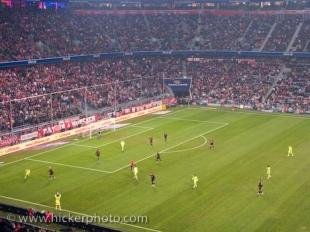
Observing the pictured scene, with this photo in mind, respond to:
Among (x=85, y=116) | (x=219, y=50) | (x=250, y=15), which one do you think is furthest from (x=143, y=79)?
(x=250, y=15)

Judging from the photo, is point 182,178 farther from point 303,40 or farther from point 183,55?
point 303,40

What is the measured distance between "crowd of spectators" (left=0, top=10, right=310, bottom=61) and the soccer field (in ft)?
81.8

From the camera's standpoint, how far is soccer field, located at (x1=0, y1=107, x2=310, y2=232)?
31.7 meters

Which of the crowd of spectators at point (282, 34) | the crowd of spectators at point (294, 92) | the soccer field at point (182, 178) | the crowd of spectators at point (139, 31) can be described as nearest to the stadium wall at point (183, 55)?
the crowd of spectators at point (139, 31)

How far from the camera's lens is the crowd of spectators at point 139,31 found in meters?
74.8

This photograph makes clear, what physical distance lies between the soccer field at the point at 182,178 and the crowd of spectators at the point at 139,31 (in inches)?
982

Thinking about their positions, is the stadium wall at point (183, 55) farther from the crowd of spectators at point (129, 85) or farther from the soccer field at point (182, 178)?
the soccer field at point (182, 178)

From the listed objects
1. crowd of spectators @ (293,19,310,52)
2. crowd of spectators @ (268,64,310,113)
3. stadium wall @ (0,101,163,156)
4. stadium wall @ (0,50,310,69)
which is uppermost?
crowd of spectators @ (293,19,310,52)

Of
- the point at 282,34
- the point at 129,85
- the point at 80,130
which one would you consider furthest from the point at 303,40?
the point at 80,130

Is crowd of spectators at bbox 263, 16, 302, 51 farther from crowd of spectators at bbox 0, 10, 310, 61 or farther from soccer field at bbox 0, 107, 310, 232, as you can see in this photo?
soccer field at bbox 0, 107, 310, 232

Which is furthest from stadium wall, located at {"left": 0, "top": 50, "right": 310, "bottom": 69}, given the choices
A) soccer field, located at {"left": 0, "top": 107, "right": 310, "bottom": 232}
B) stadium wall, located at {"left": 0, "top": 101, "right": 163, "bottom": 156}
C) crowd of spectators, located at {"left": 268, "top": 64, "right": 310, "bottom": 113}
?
soccer field, located at {"left": 0, "top": 107, "right": 310, "bottom": 232}

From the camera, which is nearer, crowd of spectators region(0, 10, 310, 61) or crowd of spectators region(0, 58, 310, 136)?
crowd of spectators region(0, 58, 310, 136)

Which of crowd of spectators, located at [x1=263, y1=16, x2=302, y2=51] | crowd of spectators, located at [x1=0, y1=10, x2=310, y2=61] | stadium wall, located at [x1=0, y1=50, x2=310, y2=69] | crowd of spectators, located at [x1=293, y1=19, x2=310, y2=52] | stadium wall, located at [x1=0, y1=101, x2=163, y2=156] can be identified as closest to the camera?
stadium wall, located at [x1=0, y1=101, x2=163, y2=156]

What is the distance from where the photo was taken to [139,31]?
9338 centimetres
